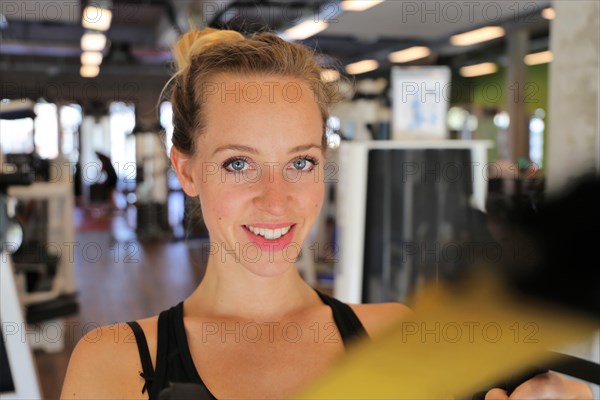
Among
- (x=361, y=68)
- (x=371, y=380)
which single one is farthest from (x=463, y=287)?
(x=361, y=68)

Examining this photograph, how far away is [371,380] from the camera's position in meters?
0.23

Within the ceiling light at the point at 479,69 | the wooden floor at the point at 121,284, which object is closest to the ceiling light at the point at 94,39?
the wooden floor at the point at 121,284

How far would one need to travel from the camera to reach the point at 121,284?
4.68 metres

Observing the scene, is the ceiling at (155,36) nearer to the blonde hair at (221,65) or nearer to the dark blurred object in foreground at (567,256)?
the blonde hair at (221,65)

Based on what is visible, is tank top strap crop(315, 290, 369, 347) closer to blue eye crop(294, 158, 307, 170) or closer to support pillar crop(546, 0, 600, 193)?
blue eye crop(294, 158, 307, 170)

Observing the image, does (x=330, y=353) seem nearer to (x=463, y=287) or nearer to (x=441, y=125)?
(x=463, y=287)

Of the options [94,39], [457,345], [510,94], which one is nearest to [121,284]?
[94,39]

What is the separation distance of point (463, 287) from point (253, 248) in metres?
0.44

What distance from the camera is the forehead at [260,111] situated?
61cm

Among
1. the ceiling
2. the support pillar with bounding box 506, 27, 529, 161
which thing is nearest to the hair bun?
the ceiling

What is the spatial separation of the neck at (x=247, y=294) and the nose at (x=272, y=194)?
99 millimetres

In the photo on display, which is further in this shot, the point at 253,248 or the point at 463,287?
the point at 253,248

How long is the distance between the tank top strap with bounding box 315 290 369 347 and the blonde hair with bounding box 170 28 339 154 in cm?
19

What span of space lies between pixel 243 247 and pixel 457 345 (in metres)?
0.43
